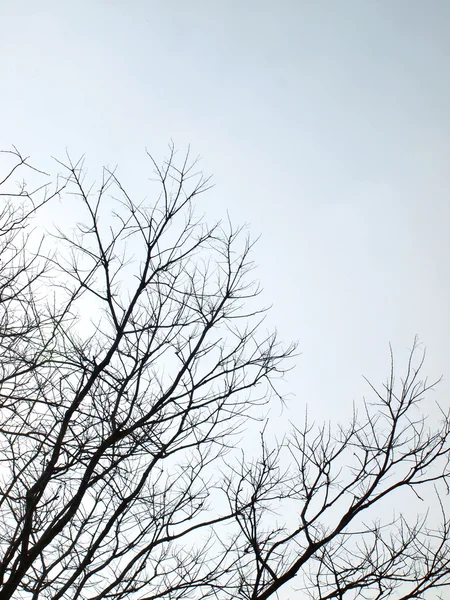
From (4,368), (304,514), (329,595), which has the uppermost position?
(4,368)

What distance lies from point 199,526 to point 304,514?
920mm

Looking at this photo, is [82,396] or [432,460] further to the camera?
[432,460]

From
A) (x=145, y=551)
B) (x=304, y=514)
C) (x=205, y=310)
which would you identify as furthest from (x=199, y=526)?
(x=205, y=310)

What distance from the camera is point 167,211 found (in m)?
4.82

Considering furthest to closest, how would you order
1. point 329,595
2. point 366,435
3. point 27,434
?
point 366,435 → point 329,595 → point 27,434

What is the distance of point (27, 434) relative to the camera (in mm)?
3680

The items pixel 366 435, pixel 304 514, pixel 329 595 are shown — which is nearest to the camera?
pixel 329 595

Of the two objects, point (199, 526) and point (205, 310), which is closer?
point (199, 526)

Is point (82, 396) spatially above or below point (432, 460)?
above

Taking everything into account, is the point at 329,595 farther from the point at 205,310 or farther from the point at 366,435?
the point at 205,310

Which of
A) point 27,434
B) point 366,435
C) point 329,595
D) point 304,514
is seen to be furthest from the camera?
point 366,435

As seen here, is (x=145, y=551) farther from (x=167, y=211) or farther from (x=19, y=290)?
(x=167, y=211)

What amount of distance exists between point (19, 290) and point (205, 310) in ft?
5.56

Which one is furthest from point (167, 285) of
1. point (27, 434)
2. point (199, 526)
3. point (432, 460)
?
point (432, 460)
